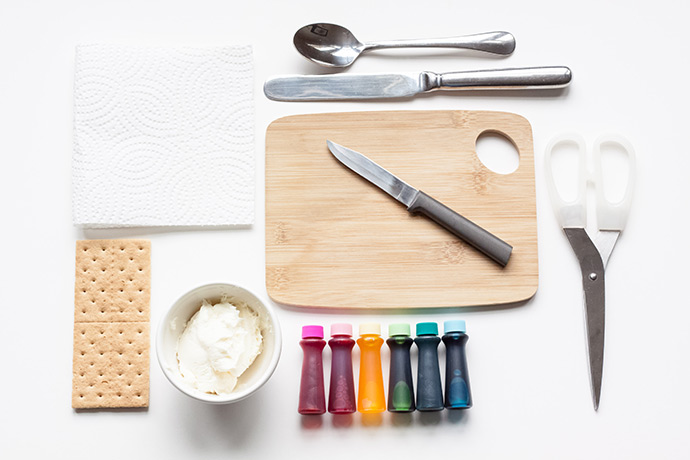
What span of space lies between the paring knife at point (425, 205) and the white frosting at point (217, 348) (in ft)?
0.93

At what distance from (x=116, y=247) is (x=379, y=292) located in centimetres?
41

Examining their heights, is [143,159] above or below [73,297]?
above

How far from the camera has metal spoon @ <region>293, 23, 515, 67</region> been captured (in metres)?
1.05

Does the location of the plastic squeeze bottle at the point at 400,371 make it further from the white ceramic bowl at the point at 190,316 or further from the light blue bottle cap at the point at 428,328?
the white ceramic bowl at the point at 190,316

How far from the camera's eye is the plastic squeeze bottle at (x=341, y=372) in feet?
3.08

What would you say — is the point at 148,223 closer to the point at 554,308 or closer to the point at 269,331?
the point at 269,331

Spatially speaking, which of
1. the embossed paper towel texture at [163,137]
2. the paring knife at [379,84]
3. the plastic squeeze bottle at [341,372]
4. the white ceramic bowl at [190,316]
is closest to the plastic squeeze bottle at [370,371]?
the plastic squeeze bottle at [341,372]

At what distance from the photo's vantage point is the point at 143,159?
1014 mm

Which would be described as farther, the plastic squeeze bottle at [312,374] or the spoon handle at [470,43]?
the spoon handle at [470,43]

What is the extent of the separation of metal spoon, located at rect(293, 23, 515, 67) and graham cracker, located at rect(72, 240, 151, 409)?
0.40 meters

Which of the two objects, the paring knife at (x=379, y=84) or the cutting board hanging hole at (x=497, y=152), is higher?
the paring knife at (x=379, y=84)

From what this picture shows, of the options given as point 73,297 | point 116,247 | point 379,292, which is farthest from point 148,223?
point 379,292

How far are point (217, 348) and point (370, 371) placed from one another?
225 millimetres

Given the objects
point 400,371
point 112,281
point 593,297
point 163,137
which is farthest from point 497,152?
point 112,281
